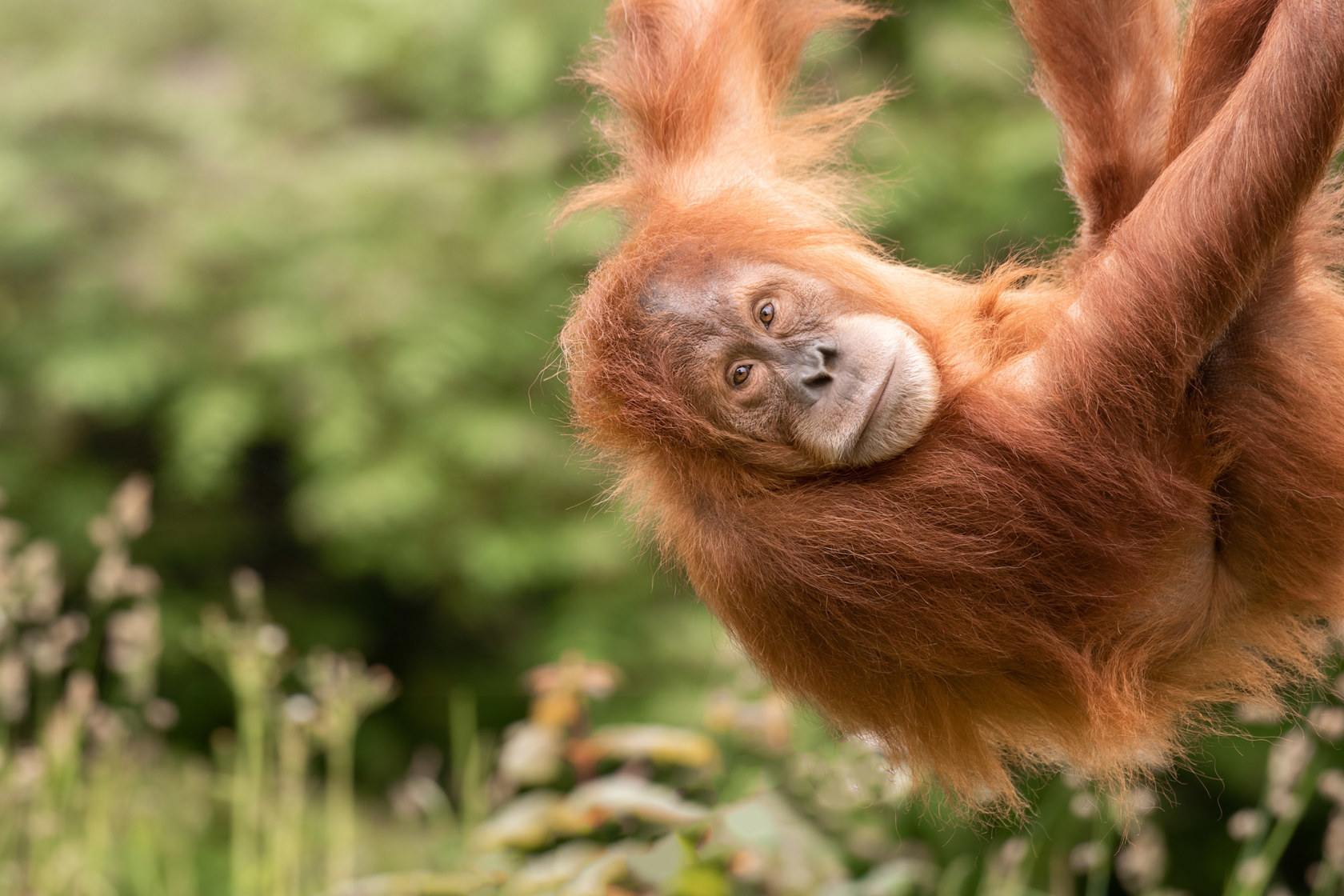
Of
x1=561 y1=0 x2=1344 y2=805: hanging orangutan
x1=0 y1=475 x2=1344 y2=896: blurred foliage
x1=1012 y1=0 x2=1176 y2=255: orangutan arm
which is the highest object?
x1=1012 y1=0 x2=1176 y2=255: orangutan arm

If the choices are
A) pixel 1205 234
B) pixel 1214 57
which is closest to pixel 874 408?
pixel 1205 234

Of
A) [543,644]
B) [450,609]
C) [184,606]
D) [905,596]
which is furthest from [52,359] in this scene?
[905,596]

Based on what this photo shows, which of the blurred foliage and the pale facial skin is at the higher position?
the pale facial skin

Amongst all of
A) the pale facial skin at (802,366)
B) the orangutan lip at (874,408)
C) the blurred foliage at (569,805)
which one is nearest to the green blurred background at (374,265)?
the blurred foliage at (569,805)

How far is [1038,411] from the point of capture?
1865mm

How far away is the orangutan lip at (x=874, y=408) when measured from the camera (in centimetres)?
192

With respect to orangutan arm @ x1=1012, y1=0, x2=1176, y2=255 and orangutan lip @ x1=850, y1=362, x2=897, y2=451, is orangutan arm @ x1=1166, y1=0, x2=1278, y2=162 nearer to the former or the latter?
orangutan arm @ x1=1012, y1=0, x2=1176, y2=255

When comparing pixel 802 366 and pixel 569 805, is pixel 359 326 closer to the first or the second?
pixel 569 805

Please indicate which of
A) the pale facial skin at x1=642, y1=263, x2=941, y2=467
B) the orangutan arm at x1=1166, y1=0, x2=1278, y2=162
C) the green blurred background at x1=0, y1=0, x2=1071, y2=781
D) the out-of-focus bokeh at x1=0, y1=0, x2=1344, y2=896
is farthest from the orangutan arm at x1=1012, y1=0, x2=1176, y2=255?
the green blurred background at x1=0, y1=0, x2=1071, y2=781

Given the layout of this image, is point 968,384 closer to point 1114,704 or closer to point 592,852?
point 1114,704

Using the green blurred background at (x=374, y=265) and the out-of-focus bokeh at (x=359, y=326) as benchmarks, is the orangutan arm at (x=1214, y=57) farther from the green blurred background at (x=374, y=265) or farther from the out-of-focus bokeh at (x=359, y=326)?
the green blurred background at (x=374, y=265)

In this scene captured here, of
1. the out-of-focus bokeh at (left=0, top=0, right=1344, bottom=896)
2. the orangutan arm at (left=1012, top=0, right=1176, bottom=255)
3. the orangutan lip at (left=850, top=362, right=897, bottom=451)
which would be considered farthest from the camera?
the out-of-focus bokeh at (left=0, top=0, right=1344, bottom=896)

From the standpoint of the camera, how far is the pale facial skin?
1937 mm

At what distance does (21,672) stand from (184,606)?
8.28 ft
